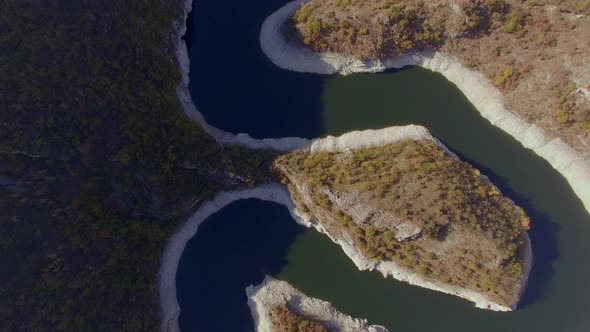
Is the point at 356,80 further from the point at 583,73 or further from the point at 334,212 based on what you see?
the point at 583,73

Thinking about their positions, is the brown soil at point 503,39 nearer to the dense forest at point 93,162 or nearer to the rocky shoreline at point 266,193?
the rocky shoreline at point 266,193

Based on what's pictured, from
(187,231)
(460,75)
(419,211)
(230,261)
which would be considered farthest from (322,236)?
(460,75)

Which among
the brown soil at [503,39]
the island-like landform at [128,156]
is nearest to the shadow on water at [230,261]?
the island-like landform at [128,156]

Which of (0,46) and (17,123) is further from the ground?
(0,46)

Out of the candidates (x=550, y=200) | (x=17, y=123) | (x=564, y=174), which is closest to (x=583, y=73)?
(x=564, y=174)

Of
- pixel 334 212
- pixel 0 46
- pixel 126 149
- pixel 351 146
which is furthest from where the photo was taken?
pixel 351 146
